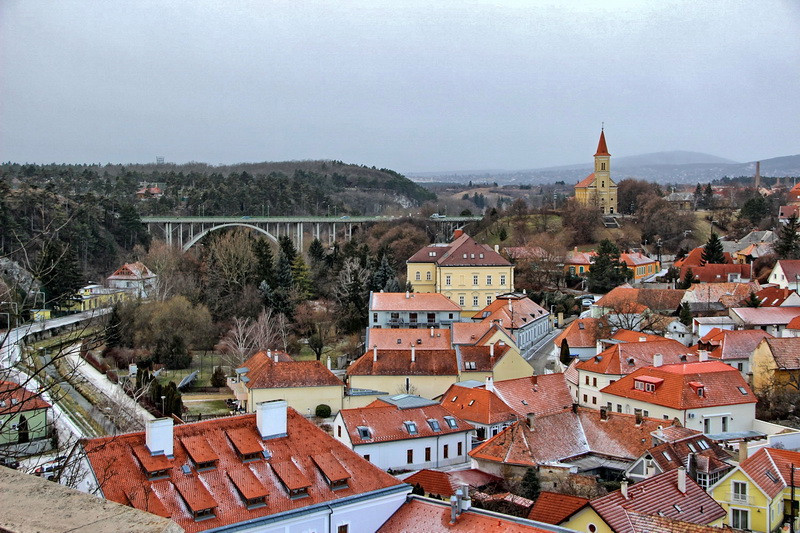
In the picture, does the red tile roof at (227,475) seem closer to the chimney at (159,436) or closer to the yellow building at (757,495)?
the chimney at (159,436)

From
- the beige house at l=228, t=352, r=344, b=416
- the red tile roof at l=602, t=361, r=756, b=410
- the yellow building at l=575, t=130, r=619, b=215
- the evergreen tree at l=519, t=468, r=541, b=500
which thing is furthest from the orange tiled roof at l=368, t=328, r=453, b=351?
the yellow building at l=575, t=130, r=619, b=215

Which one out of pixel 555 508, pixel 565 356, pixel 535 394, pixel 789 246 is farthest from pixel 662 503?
pixel 789 246

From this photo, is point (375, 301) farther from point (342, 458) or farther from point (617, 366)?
point (342, 458)

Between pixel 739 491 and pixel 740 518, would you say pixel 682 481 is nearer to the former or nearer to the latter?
pixel 739 491

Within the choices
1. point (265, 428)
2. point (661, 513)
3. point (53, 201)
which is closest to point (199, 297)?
point (53, 201)

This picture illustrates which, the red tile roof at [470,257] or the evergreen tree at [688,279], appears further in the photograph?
the evergreen tree at [688,279]

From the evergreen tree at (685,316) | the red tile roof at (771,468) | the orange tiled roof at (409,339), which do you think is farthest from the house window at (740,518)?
the evergreen tree at (685,316)
